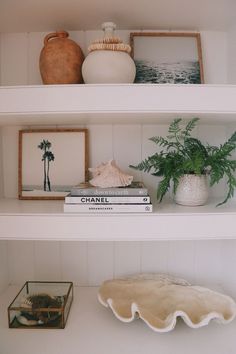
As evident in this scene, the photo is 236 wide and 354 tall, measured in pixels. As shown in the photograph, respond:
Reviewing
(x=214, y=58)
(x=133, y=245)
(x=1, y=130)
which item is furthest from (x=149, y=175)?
(x=1, y=130)

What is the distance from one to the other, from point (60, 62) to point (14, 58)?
0.33 m

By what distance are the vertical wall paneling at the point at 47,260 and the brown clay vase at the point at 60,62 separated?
27.5 inches

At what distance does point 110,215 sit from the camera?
943 millimetres

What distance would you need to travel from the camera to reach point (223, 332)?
992 mm

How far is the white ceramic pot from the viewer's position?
98 cm

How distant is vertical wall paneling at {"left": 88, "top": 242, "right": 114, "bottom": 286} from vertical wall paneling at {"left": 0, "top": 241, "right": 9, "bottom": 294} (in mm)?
370

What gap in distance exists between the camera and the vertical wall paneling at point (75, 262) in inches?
51.1

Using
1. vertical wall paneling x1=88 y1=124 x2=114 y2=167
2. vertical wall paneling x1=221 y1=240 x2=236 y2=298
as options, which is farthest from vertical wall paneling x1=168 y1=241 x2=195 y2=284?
vertical wall paneling x1=88 y1=124 x2=114 y2=167

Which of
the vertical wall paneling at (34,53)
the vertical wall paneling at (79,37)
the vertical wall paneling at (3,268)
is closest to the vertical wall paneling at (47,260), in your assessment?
the vertical wall paneling at (3,268)

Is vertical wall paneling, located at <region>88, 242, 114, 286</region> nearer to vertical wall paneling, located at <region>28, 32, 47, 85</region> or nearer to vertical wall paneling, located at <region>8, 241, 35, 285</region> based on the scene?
vertical wall paneling, located at <region>8, 241, 35, 285</region>

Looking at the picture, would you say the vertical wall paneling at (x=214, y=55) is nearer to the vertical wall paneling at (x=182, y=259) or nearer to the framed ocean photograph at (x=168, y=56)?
the framed ocean photograph at (x=168, y=56)

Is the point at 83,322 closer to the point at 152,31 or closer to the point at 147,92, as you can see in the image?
the point at 147,92

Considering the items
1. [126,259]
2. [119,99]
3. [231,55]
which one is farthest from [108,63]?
[126,259]

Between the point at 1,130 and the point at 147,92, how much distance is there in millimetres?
702
